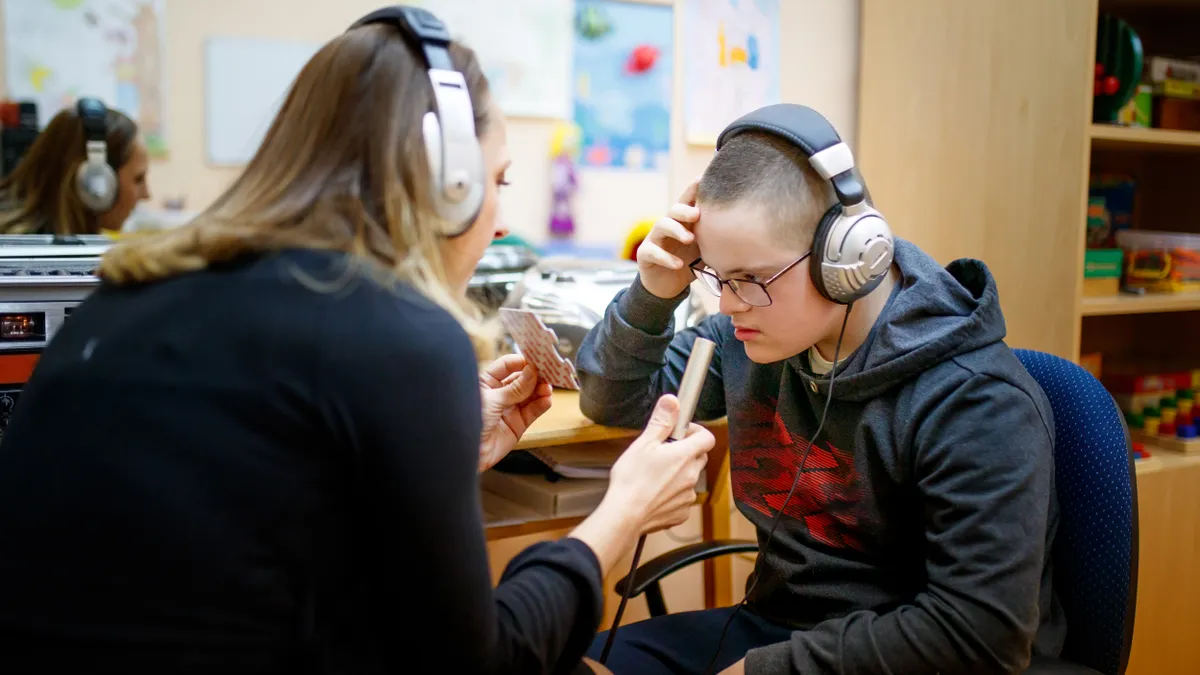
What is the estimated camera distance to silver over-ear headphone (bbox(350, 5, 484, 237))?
782 millimetres

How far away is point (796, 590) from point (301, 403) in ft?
2.32

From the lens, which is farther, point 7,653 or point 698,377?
point 698,377

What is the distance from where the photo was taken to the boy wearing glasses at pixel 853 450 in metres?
0.94

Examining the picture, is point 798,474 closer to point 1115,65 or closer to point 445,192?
point 445,192

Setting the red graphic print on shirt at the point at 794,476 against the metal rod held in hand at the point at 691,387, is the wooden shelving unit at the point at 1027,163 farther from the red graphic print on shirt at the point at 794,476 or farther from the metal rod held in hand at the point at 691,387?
the metal rod held in hand at the point at 691,387

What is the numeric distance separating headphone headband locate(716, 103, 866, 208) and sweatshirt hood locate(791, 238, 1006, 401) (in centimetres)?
14

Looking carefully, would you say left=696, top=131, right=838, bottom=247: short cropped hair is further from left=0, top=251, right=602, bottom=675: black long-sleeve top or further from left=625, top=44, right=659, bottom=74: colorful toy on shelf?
left=625, top=44, right=659, bottom=74: colorful toy on shelf

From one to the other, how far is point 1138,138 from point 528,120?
1.17 metres

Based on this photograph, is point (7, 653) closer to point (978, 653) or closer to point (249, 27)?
point (978, 653)

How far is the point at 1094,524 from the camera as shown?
3.51ft

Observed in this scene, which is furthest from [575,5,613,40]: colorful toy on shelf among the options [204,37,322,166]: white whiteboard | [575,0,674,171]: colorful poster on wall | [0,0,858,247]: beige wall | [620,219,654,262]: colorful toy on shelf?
[204,37,322,166]: white whiteboard

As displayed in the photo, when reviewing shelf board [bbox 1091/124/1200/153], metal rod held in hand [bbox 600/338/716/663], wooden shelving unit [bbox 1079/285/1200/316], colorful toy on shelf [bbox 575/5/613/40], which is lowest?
metal rod held in hand [bbox 600/338/716/663]

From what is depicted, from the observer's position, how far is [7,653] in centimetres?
67

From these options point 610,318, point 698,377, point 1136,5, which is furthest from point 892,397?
point 1136,5
